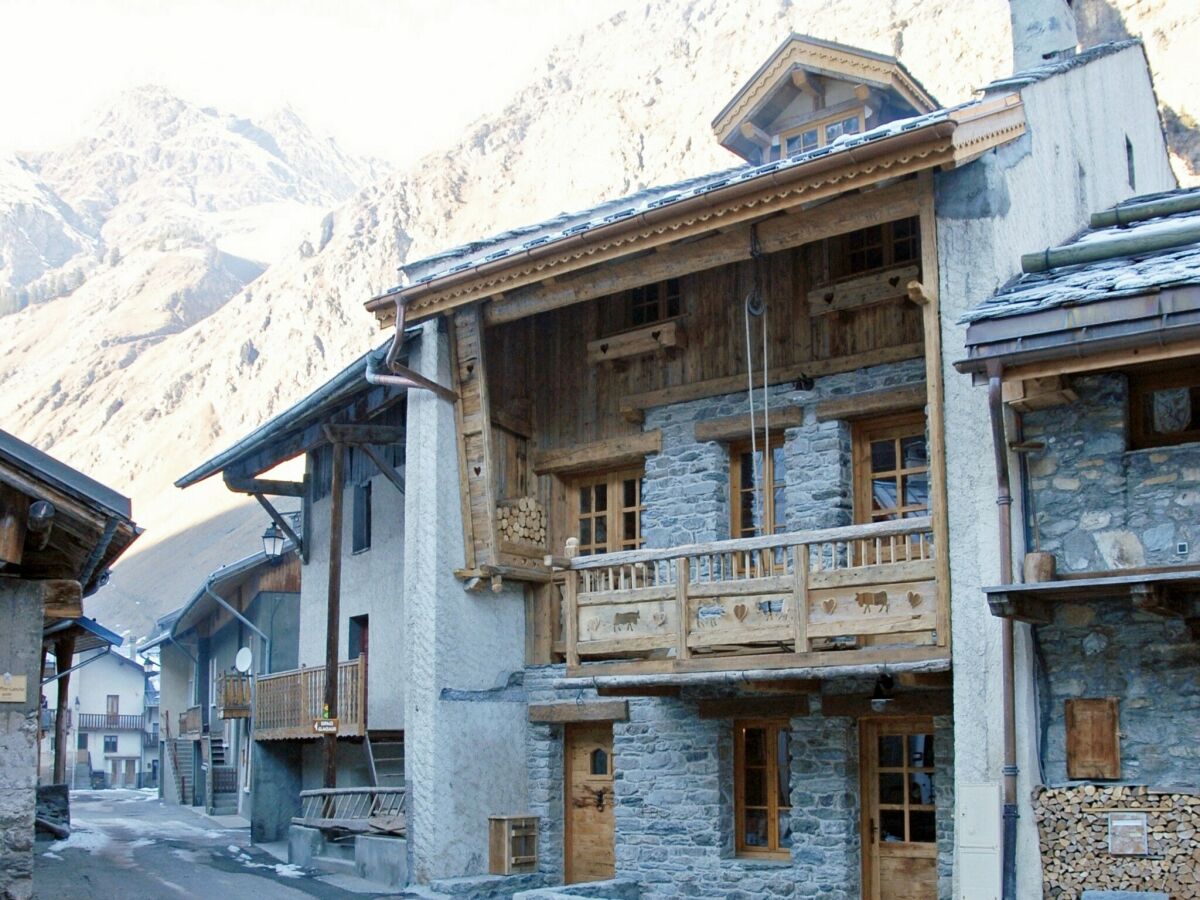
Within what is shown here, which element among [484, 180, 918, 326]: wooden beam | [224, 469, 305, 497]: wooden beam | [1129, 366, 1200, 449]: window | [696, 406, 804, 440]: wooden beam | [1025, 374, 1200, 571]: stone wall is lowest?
[1025, 374, 1200, 571]: stone wall

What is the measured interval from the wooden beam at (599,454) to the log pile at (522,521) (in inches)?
18.3

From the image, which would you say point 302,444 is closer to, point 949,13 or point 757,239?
point 757,239

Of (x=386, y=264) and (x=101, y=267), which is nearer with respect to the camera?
(x=386, y=264)

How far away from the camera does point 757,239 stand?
13352 mm

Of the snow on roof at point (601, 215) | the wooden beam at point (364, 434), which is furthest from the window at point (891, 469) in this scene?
the wooden beam at point (364, 434)

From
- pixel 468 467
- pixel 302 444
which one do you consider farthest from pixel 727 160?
pixel 468 467

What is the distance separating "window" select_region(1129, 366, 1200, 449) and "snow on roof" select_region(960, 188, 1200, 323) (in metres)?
0.79

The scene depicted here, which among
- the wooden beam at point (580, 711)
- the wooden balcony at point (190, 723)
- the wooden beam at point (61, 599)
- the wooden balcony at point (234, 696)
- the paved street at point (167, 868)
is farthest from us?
the wooden balcony at point (190, 723)

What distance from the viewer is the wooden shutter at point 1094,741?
10477 mm

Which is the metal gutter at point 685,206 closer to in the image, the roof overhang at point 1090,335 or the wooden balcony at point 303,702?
the roof overhang at point 1090,335

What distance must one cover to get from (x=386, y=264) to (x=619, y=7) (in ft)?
72.0

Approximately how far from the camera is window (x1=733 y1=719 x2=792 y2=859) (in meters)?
14.8

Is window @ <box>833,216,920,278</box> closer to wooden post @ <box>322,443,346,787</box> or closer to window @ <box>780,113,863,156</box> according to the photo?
window @ <box>780,113,863,156</box>

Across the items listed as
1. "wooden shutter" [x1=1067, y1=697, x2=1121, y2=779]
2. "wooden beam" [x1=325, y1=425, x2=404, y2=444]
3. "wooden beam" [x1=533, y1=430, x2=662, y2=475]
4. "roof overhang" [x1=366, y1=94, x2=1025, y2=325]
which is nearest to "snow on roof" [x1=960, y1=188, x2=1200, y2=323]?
"roof overhang" [x1=366, y1=94, x2=1025, y2=325]
